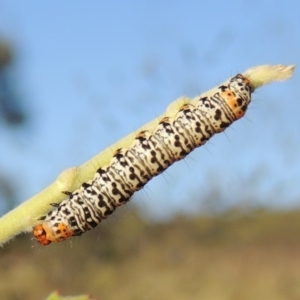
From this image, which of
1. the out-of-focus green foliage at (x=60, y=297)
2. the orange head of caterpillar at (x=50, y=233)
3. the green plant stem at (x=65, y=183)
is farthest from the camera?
the orange head of caterpillar at (x=50, y=233)

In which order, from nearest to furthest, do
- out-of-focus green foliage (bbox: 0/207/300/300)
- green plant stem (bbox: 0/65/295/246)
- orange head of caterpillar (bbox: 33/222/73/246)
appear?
green plant stem (bbox: 0/65/295/246)
orange head of caterpillar (bbox: 33/222/73/246)
out-of-focus green foliage (bbox: 0/207/300/300)

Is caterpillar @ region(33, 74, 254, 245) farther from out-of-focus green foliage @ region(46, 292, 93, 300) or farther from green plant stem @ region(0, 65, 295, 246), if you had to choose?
green plant stem @ region(0, 65, 295, 246)

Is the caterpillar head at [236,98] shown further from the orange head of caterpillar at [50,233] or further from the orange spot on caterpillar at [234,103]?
the orange head of caterpillar at [50,233]

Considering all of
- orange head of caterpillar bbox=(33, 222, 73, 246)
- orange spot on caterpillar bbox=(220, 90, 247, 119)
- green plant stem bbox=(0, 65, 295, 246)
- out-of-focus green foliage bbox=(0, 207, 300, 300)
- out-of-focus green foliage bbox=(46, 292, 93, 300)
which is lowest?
out-of-focus green foliage bbox=(46, 292, 93, 300)

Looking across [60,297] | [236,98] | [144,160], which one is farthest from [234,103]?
[60,297]

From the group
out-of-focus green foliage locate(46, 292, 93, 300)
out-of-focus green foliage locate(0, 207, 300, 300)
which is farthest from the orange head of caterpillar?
out-of-focus green foliage locate(0, 207, 300, 300)

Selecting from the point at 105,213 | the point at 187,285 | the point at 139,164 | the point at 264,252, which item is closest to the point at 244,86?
the point at 139,164

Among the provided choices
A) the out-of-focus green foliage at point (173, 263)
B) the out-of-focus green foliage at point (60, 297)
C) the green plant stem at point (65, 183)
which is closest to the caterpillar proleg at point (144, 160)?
the out-of-focus green foliage at point (60, 297)

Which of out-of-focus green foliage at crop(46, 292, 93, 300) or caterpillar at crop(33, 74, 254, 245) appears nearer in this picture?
out-of-focus green foliage at crop(46, 292, 93, 300)

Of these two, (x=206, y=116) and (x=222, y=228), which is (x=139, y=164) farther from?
(x=222, y=228)

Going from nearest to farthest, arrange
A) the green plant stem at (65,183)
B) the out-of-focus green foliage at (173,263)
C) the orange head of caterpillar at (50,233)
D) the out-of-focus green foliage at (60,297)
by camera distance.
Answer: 1. the green plant stem at (65,183)
2. the out-of-focus green foliage at (60,297)
3. the orange head of caterpillar at (50,233)
4. the out-of-focus green foliage at (173,263)
